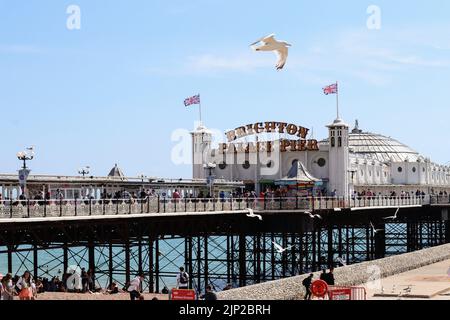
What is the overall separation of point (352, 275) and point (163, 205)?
34.9ft

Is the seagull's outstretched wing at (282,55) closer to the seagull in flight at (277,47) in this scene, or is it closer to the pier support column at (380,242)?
the seagull in flight at (277,47)

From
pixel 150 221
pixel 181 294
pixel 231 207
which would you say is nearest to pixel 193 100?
pixel 231 207

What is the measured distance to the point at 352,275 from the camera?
124 feet

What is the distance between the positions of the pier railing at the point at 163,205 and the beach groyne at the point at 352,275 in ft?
27.1

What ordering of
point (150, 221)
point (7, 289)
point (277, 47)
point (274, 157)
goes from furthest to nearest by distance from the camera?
1. point (274, 157)
2. point (150, 221)
3. point (277, 47)
4. point (7, 289)

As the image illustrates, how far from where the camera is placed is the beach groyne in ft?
100

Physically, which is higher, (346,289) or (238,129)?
(238,129)

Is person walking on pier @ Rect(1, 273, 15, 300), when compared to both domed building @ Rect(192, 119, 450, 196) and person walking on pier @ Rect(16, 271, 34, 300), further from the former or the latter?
domed building @ Rect(192, 119, 450, 196)

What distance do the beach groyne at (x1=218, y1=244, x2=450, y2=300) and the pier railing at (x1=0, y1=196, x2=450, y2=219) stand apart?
8250mm

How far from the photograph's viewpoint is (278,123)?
83375 mm

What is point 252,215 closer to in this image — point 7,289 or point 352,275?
A: point 352,275
